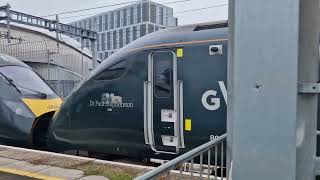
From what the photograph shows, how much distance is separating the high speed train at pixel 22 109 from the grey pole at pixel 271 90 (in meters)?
8.36

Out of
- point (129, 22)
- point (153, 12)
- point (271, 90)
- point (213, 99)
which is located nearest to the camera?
point (271, 90)

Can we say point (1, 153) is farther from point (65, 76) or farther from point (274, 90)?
point (65, 76)

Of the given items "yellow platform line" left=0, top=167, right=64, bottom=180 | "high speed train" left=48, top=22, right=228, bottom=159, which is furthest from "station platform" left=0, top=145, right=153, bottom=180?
"high speed train" left=48, top=22, right=228, bottom=159

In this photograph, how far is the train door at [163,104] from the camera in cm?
632

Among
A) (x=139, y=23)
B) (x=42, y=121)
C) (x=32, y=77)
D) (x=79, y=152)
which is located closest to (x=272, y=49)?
(x=79, y=152)

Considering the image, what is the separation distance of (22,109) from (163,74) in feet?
14.4

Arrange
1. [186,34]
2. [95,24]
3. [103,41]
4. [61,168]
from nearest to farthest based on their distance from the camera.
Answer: [186,34], [61,168], [95,24], [103,41]

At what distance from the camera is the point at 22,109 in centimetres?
930

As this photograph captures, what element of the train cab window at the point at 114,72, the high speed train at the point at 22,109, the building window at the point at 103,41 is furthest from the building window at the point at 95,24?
the train cab window at the point at 114,72

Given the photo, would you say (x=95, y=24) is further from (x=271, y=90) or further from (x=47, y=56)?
(x=271, y=90)

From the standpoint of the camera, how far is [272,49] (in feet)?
4.64

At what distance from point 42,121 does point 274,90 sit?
8.80 m

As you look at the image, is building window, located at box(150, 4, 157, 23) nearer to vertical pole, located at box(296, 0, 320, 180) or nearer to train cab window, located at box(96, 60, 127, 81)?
train cab window, located at box(96, 60, 127, 81)

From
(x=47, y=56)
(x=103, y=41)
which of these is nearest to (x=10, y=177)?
(x=103, y=41)
